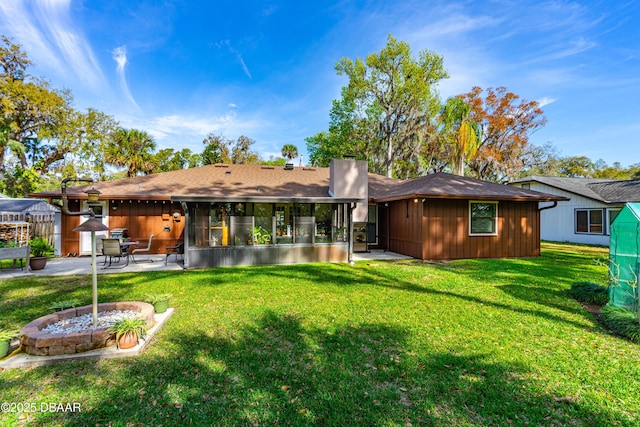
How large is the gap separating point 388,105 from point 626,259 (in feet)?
63.6

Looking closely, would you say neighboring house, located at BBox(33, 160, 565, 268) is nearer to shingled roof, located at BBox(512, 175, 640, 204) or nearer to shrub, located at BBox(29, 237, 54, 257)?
shrub, located at BBox(29, 237, 54, 257)

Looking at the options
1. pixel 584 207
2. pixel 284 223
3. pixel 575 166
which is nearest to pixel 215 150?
pixel 284 223

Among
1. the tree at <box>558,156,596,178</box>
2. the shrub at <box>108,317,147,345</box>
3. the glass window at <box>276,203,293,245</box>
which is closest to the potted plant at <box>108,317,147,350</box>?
the shrub at <box>108,317,147,345</box>

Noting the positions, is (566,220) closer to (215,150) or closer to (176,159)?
(215,150)

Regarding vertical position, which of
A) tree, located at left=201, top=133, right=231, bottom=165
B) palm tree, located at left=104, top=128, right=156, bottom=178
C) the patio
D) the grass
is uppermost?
tree, located at left=201, top=133, right=231, bottom=165

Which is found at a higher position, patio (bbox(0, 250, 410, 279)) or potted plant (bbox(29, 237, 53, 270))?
potted plant (bbox(29, 237, 53, 270))

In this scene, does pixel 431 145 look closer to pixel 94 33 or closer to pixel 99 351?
pixel 94 33

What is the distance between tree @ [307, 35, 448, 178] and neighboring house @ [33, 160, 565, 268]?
1004 centimetres

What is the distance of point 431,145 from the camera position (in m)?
23.9

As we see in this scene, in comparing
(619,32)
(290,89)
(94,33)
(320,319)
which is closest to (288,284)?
(320,319)

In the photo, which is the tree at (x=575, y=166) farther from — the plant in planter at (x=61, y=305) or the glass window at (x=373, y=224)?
the plant in planter at (x=61, y=305)

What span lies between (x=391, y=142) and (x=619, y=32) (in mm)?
12882

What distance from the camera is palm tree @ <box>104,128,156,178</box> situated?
60.5 feet

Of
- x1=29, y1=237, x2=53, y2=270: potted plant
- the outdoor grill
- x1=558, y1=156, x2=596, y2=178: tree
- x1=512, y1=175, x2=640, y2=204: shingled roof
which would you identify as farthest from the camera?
x1=558, y1=156, x2=596, y2=178: tree
